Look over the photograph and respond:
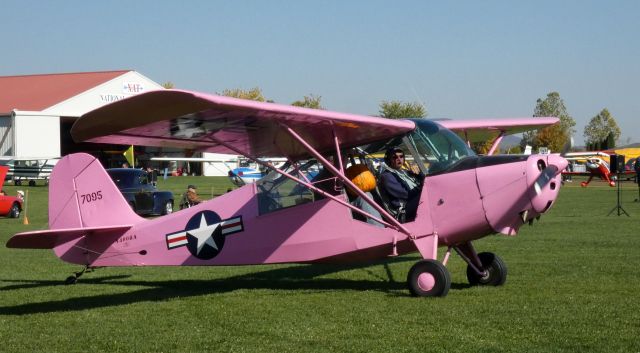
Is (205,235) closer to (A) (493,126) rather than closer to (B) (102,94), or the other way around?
(A) (493,126)

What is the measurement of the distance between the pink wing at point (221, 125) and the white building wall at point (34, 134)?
2358 inches

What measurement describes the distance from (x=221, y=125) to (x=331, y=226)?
6.56 ft

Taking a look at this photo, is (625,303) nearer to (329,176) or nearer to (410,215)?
(410,215)

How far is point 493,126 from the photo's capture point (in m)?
12.8

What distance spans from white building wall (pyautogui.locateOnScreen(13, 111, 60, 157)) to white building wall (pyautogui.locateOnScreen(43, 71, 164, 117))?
3.19 ft

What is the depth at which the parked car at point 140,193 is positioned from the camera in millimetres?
30000

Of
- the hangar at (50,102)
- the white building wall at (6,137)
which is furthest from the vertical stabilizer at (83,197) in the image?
the white building wall at (6,137)

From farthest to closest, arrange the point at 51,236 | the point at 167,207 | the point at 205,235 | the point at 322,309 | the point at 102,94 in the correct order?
the point at 102,94 → the point at 167,207 → the point at 205,235 → the point at 51,236 → the point at 322,309

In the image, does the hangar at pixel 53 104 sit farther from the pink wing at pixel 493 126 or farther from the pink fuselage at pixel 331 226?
the pink fuselage at pixel 331 226

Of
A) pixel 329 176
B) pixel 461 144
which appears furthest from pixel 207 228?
pixel 461 144

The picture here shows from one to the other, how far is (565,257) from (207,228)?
646cm

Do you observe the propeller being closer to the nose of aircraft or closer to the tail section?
the nose of aircraft

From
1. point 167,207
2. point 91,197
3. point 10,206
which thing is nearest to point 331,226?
point 91,197

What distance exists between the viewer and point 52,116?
67.2m
